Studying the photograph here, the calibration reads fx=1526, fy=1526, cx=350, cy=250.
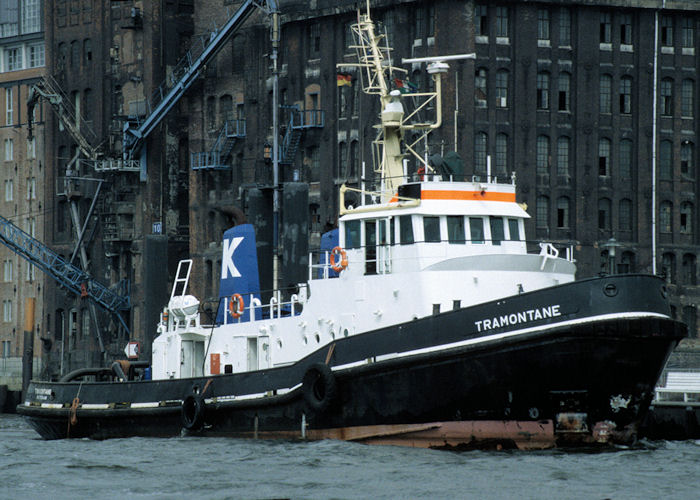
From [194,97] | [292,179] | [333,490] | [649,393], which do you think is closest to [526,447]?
[649,393]

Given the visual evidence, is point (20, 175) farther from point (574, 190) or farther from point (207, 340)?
point (207, 340)

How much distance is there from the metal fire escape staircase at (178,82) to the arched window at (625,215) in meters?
19.6

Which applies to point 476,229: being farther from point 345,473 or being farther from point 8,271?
point 8,271

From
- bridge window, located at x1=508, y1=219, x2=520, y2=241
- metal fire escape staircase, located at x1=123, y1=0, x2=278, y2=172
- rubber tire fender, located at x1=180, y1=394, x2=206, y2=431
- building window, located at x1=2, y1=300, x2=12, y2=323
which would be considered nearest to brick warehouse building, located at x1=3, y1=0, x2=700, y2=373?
metal fire escape staircase, located at x1=123, y1=0, x2=278, y2=172

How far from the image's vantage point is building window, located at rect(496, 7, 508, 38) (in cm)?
6925

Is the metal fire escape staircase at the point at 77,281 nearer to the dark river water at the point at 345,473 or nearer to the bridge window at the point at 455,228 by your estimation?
the dark river water at the point at 345,473

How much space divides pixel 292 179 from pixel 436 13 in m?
11.6

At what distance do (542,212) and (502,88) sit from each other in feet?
19.5

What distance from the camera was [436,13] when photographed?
6850 centimetres

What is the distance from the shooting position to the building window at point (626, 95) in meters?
70.8

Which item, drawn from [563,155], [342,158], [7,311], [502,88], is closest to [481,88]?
[502,88]

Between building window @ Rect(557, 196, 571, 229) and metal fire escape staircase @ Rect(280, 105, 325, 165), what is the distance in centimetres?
1204

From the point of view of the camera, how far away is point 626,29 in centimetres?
7081

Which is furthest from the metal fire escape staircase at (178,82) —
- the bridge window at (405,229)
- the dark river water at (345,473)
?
the dark river water at (345,473)
